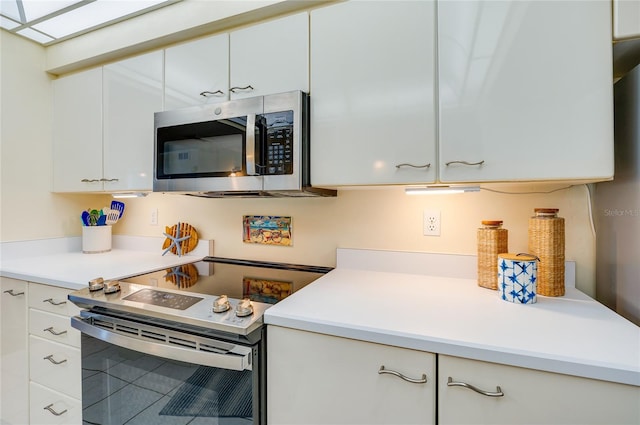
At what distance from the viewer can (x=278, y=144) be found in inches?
47.7

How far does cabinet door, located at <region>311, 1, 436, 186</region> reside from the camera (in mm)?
1036

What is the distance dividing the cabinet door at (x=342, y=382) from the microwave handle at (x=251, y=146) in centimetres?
64

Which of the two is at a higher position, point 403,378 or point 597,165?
point 597,165

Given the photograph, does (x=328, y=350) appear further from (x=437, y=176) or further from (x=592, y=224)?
(x=592, y=224)

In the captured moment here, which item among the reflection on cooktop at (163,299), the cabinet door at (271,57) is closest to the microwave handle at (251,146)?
the cabinet door at (271,57)

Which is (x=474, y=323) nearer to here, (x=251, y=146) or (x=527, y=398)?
(x=527, y=398)

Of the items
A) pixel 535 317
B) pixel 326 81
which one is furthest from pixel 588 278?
pixel 326 81

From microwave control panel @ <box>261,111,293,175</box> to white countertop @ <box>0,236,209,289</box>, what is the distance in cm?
90

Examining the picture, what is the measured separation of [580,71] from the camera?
2.86ft

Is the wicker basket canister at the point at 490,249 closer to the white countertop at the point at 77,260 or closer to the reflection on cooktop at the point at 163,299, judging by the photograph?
the reflection on cooktop at the point at 163,299

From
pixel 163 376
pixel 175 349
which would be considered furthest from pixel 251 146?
pixel 163 376

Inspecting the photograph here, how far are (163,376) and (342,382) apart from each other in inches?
25.8

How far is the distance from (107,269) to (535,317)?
1864mm

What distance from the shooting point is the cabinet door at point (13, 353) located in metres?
1.48
